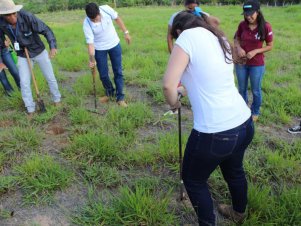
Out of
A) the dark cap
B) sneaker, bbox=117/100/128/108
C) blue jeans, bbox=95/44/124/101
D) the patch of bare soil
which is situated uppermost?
the dark cap

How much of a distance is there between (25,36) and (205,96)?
122 inches

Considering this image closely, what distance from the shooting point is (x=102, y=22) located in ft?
13.8

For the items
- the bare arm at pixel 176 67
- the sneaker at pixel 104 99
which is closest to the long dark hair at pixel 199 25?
the bare arm at pixel 176 67

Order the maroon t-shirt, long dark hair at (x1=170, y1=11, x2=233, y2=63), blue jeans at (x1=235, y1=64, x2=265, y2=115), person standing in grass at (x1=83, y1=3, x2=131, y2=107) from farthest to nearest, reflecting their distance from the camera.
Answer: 1. person standing in grass at (x1=83, y1=3, x2=131, y2=107)
2. blue jeans at (x1=235, y1=64, x2=265, y2=115)
3. the maroon t-shirt
4. long dark hair at (x1=170, y1=11, x2=233, y2=63)

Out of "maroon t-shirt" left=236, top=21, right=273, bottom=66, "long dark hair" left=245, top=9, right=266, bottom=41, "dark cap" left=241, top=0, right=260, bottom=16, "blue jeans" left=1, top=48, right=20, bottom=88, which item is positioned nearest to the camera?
"dark cap" left=241, top=0, right=260, bottom=16

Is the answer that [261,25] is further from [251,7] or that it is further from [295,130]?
[295,130]

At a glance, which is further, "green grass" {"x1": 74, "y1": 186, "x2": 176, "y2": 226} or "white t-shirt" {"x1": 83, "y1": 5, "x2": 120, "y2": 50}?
"white t-shirt" {"x1": 83, "y1": 5, "x2": 120, "y2": 50}

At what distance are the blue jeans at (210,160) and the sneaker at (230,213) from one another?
25cm

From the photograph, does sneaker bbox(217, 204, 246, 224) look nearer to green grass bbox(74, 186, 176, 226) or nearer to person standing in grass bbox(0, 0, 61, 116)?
green grass bbox(74, 186, 176, 226)

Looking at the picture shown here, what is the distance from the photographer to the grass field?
250 cm

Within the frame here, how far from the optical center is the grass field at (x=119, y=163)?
250cm

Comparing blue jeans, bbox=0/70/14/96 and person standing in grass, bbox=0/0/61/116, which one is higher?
person standing in grass, bbox=0/0/61/116

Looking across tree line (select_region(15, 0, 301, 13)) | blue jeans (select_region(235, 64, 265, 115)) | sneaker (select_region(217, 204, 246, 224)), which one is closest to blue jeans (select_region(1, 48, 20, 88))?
blue jeans (select_region(235, 64, 265, 115))

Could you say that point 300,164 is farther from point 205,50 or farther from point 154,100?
point 154,100
